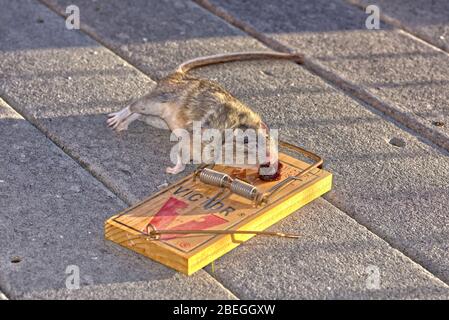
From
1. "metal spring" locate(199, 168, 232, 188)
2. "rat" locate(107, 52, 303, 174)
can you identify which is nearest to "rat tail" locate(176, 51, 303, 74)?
"rat" locate(107, 52, 303, 174)

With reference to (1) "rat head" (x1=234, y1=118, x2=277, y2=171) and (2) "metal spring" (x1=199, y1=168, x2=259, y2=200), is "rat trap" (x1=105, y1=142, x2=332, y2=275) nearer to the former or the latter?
(2) "metal spring" (x1=199, y1=168, x2=259, y2=200)

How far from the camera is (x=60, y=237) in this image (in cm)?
537

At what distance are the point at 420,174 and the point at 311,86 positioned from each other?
117 centimetres

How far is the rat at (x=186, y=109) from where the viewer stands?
5941 millimetres

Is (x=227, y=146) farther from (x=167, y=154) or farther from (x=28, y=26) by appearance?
(x=28, y=26)

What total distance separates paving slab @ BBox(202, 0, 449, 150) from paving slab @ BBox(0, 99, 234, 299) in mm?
2086

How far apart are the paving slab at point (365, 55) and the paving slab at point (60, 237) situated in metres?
2.09

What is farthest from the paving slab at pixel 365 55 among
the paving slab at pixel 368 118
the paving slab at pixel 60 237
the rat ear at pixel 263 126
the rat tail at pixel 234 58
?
the paving slab at pixel 60 237

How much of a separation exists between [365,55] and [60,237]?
2.95 m

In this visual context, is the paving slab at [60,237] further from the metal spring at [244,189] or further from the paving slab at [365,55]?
the paving slab at [365,55]

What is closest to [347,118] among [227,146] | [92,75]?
[227,146]

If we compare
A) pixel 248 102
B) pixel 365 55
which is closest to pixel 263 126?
pixel 248 102

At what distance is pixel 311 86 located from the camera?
6973 mm

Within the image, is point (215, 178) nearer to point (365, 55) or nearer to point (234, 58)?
point (234, 58)
